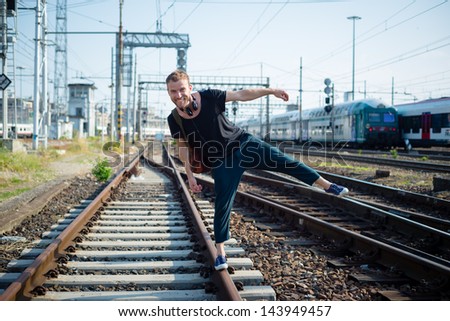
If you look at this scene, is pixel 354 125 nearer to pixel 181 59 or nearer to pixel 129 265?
pixel 181 59

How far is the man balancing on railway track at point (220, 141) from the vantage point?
3906mm

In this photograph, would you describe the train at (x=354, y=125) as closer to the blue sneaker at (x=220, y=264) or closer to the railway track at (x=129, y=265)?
the railway track at (x=129, y=265)

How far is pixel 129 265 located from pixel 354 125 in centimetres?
2754

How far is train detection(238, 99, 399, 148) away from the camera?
97.0 feet

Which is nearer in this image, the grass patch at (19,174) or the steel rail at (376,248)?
the steel rail at (376,248)

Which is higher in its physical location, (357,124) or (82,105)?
(82,105)

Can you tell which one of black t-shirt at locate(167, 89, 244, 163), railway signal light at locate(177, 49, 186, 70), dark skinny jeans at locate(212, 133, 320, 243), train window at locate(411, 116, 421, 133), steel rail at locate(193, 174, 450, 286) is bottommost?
steel rail at locate(193, 174, 450, 286)

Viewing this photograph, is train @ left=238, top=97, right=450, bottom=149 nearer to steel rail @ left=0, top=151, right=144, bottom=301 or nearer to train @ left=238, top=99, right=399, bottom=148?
train @ left=238, top=99, right=399, bottom=148

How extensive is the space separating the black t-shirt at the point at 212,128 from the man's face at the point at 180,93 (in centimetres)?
14

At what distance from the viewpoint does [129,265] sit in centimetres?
457

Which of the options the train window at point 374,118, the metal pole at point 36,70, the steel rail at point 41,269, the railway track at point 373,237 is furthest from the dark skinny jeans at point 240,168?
the train window at point 374,118

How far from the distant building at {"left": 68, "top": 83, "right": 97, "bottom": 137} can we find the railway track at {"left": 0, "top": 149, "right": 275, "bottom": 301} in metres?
65.3

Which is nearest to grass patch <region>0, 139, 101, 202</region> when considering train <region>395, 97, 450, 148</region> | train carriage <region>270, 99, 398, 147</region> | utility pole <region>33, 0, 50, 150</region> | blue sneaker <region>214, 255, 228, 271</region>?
utility pole <region>33, 0, 50, 150</region>

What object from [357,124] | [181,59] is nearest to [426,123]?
[357,124]
